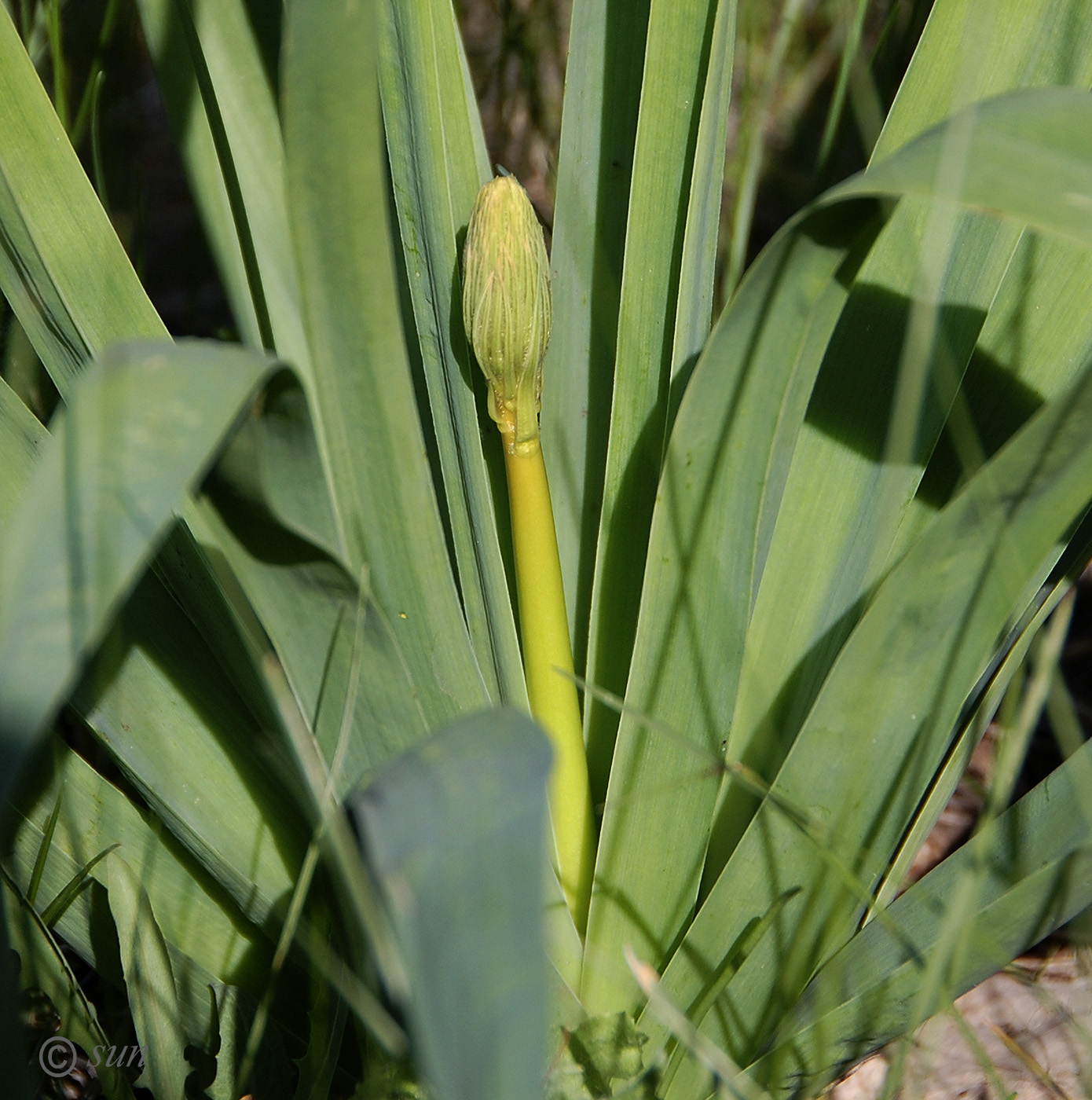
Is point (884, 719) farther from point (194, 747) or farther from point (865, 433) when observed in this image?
point (194, 747)

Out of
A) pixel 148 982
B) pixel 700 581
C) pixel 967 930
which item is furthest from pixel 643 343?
pixel 148 982

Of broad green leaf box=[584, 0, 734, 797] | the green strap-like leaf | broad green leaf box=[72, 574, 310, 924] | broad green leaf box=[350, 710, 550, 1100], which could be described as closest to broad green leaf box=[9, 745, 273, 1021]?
broad green leaf box=[72, 574, 310, 924]

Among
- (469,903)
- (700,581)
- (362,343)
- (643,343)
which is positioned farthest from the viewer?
(643,343)

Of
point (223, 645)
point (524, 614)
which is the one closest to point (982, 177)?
point (524, 614)

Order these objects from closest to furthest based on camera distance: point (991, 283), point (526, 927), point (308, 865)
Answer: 1. point (526, 927)
2. point (308, 865)
3. point (991, 283)

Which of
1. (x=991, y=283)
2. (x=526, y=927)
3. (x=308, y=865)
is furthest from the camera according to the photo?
(x=991, y=283)

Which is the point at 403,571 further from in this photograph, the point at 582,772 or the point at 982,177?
the point at 982,177

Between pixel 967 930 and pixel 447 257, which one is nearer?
pixel 967 930
